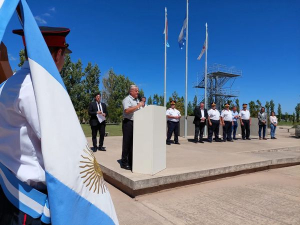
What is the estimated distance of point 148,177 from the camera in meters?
3.99

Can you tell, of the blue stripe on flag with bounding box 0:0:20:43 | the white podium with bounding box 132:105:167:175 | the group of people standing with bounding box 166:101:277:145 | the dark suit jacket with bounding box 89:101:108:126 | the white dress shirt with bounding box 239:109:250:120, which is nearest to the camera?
the blue stripe on flag with bounding box 0:0:20:43

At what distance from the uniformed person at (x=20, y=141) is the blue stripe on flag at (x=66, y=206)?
12cm

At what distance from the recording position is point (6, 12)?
885mm

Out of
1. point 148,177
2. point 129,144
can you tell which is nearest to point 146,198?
point 148,177

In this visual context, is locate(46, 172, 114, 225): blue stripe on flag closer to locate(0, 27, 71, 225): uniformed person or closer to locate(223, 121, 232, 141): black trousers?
locate(0, 27, 71, 225): uniformed person

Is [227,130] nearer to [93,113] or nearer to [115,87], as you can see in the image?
[93,113]

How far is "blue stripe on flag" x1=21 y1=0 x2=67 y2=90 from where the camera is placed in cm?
96

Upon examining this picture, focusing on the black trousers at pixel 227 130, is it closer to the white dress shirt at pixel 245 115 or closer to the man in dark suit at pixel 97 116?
the white dress shirt at pixel 245 115

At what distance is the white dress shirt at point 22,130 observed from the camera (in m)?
0.94

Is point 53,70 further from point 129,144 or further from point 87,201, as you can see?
point 129,144

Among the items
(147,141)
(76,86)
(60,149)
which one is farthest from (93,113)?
(76,86)

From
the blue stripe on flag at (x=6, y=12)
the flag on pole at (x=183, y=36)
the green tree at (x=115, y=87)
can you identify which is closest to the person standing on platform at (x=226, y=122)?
the flag on pole at (x=183, y=36)

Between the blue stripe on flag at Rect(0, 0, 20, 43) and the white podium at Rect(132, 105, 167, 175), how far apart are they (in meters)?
3.39

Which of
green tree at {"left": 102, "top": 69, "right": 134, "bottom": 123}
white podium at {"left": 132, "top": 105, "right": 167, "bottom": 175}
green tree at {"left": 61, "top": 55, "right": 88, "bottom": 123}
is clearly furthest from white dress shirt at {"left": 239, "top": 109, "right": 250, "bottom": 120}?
green tree at {"left": 102, "top": 69, "right": 134, "bottom": 123}
